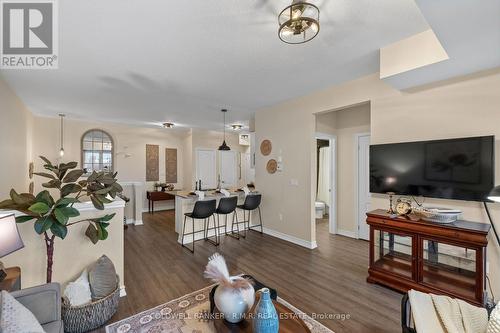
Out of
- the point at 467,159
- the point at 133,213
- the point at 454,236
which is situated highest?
the point at 467,159

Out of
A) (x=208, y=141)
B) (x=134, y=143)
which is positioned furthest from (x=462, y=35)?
(x=134, y=143)

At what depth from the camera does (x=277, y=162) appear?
4.69 m

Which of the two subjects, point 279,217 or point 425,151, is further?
point 279,217

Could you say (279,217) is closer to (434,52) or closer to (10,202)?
(434,52)

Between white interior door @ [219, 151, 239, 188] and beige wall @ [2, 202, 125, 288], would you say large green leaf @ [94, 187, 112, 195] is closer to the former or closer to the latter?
beige wall @ [2, 202, 125, 288]

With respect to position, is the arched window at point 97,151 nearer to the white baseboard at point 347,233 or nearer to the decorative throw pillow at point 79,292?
the decorative throw pillow at point 79,292

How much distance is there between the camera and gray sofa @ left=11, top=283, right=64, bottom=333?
147 cm

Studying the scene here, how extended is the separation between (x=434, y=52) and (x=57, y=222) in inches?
143

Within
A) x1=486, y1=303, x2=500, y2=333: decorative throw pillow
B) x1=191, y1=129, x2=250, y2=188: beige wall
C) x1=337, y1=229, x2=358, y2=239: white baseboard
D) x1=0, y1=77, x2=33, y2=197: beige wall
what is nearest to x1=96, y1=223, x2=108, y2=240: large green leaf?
x1=0, y1=77, x2=33, y2=197: beige wall

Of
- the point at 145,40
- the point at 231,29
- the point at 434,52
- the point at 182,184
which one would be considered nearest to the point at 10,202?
the point at 145,40

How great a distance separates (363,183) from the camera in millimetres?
4344

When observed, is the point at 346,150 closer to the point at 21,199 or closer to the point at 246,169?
the point at 21,199

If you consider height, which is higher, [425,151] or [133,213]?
[425,151]

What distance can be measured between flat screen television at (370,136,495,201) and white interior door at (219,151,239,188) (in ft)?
19.8
